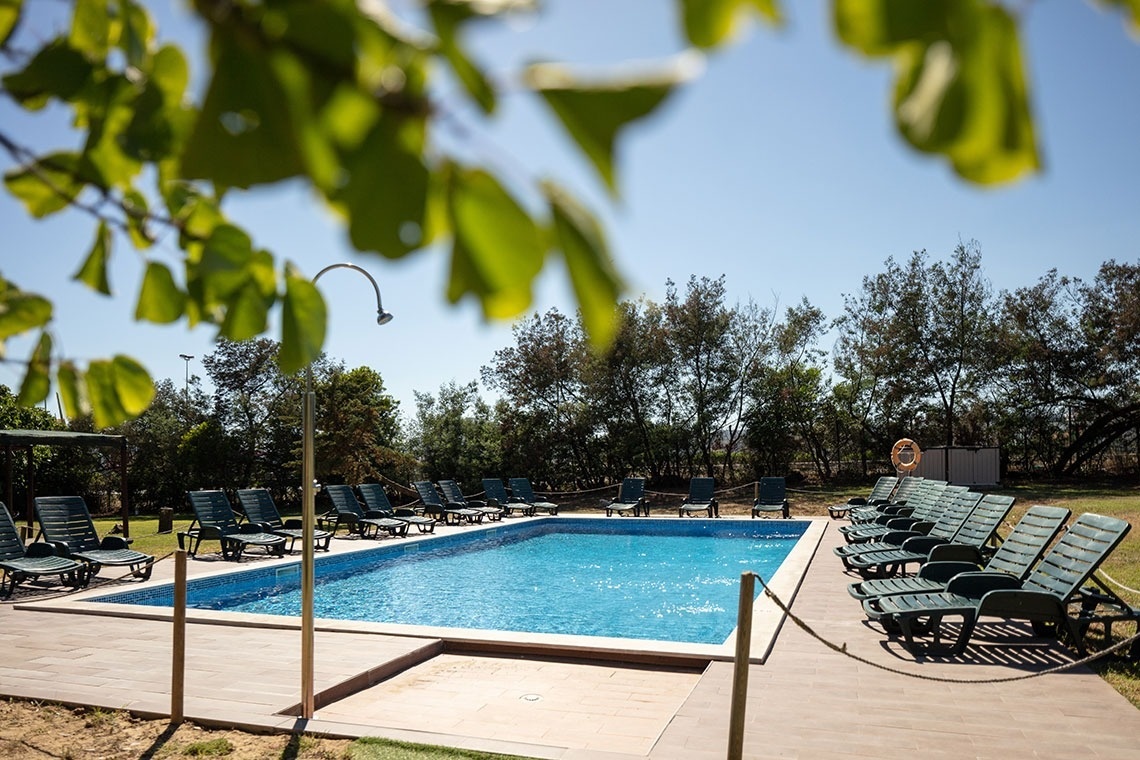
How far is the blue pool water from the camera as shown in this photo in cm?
1027

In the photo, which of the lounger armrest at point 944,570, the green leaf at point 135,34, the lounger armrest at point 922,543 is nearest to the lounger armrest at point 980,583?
the lounger armrest at point 944,570

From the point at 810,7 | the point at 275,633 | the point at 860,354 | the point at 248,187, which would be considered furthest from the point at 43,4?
the point at 860,354

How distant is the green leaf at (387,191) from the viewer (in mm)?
634

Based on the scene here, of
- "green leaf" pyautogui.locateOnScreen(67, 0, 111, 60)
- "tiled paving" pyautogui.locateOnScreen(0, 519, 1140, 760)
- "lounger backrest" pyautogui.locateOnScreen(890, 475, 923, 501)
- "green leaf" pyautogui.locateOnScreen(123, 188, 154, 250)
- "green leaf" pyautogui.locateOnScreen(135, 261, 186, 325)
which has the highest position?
"green leaf" pyautogui.locateOnScreen(67, 0, 111, 60)

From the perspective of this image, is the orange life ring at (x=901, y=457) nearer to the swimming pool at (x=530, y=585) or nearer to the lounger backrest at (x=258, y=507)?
the swimming pool at (x=530, y=585)

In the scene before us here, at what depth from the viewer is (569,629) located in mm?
9820

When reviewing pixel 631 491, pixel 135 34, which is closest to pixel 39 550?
pixel 135 34

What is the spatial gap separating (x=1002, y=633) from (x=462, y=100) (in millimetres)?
8090

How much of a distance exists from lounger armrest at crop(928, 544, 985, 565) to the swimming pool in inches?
75.6

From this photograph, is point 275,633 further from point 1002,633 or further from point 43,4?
point 43,4

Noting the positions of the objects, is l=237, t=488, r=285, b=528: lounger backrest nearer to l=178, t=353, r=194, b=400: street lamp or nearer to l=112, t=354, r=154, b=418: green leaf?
l=112, t=354, r=154, b=418: green leaf

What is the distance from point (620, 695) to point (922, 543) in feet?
15.2

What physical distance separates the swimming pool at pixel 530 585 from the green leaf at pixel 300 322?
6.72 m

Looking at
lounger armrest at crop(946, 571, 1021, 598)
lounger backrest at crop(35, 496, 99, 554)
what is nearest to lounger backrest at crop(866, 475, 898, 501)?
lounger armrest at crop(946, 571, 1021, 598)
